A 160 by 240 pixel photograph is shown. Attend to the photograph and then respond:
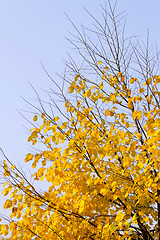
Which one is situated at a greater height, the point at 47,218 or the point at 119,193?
the point at 119,193

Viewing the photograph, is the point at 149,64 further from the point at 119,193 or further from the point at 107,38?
the point at 119,193

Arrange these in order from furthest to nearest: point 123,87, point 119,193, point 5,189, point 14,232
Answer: point 123,87 < point 14,232 < point 5,189 < point 119,193

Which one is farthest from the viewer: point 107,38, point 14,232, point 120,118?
point 107,38

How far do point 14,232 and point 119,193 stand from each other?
1.83 meters

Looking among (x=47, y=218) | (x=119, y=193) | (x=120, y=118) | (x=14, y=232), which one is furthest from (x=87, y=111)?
(x=14, y=232)

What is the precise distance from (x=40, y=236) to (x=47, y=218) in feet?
0.99

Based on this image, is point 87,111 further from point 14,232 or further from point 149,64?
point 14,232

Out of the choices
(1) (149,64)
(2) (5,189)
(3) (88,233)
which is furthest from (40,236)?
(1) (149,64)

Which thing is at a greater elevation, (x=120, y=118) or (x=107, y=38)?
(x=107, y=38)

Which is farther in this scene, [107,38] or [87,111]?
[107,38]

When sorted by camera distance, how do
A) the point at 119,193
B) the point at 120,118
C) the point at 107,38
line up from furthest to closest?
the point at 107,38 → the point at 120,118 → the point at 119,193

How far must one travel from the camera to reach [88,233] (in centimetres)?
470

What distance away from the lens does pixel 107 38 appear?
5.80 meters

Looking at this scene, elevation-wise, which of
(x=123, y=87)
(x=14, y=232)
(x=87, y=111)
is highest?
(x=123, y=87)
